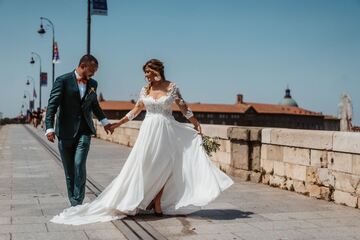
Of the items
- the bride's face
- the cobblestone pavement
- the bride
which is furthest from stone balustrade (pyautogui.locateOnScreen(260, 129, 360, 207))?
the bride's face

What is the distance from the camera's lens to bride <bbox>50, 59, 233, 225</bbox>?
6215mm

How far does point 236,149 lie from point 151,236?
560 cm

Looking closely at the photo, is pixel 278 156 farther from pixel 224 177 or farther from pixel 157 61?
pixel 157 61

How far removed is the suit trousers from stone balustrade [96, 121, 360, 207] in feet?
→ 11.5

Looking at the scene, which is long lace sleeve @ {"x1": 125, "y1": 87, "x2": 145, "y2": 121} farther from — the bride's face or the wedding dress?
the bride's face

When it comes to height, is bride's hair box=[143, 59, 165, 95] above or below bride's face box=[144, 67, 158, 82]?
above

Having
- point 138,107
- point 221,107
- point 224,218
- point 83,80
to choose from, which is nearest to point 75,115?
point 83,80

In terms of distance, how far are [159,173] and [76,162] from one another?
99 centimetres

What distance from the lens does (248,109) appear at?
485 feet

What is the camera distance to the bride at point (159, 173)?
6215mm

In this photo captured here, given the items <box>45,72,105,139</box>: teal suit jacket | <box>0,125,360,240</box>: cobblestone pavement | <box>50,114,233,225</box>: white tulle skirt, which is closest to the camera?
<box>0,125,360,240</box>: cobblestone pavement

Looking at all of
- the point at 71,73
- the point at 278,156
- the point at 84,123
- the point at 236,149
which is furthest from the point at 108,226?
the point at 236,149

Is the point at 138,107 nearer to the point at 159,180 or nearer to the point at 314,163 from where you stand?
the point at 159,180

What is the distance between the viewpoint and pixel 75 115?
6434 millimetres
